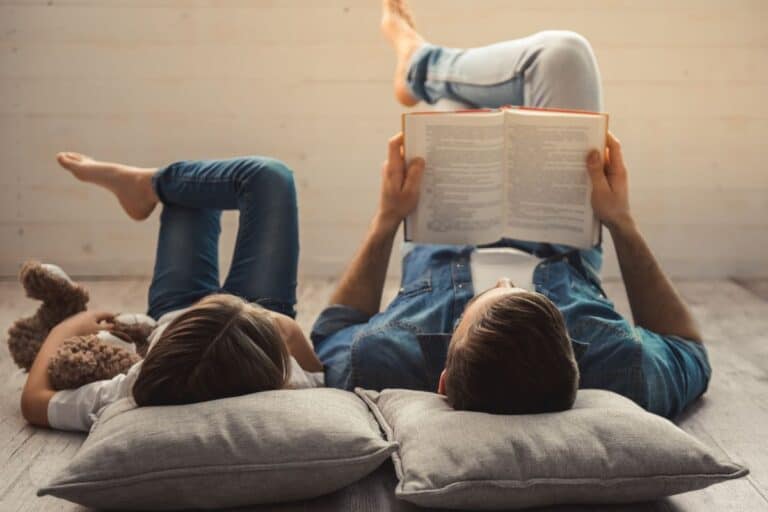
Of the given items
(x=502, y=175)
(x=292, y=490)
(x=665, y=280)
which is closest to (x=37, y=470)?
(x=292, y=490)

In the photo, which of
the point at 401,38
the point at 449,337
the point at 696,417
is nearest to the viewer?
the point at 449,337

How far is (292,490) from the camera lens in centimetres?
138

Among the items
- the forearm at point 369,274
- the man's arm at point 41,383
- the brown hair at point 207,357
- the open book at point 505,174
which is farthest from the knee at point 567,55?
the man's arm at point 41,383

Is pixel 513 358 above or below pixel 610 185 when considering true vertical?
below

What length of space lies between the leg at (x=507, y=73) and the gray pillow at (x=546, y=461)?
858 mm

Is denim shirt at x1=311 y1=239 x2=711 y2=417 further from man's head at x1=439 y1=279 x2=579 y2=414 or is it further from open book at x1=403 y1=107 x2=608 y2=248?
man's head at x1=439 y1=279 x2=579 y2=414

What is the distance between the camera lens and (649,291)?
1875 mm

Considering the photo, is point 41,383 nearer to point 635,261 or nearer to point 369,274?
point 369,274

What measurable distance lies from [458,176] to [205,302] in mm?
611

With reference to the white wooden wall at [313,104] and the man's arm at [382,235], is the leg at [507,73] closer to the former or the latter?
the man's arm at [382,235]

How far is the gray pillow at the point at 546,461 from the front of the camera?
132 cm

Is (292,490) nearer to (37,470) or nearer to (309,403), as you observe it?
(309,403)

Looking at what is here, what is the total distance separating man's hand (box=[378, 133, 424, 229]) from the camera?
6.23 feet

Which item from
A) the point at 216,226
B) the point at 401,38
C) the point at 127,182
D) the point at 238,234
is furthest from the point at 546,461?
the point at 401,38
